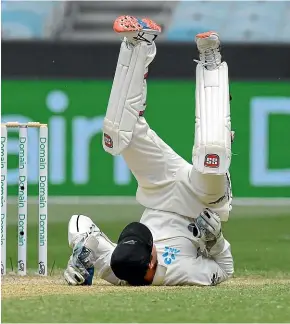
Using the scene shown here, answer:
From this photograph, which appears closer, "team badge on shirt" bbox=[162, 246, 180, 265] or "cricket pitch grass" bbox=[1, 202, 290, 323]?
"cricket pitch grass" bbox=[1, 202, 290, 323]

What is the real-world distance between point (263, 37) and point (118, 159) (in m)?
2.64

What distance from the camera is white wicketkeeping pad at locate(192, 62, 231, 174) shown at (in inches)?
187

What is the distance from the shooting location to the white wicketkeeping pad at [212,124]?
4750 mm

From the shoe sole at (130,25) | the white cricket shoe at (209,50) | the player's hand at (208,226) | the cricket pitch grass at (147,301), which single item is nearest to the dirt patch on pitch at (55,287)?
the cricket pitch grass at (147,301)

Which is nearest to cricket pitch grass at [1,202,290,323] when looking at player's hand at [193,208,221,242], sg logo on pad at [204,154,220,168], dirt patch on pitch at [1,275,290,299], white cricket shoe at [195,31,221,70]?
dirt patch on pitch at [1,275,290,299]

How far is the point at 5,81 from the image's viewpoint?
9.30 m

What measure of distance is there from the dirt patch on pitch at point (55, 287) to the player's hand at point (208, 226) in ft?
0.83

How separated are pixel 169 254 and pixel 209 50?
930 millimetres

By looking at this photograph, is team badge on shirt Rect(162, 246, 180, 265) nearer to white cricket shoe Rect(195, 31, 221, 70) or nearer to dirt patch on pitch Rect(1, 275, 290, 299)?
dirt patch on pitch Rect(1, 275, 290, 299)

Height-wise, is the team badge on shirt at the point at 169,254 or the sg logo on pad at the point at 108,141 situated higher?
the sg logo on pad at the point at 108,141

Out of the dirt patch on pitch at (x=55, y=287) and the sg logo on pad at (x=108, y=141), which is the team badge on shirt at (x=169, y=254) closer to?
the dirt patch on pitch at (x=55, y=287)

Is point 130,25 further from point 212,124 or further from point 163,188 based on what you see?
point 163,188

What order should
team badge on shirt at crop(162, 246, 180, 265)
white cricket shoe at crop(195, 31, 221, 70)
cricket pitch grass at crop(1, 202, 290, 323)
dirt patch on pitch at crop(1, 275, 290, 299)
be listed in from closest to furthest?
cricket pitch grass at crop(1, 202, 290, 323) < dirt patch on pitch at crop(1, 275, 290, 299) < team badge on shirt at crop(162, 246, 180, 265) < white cricket shoe at crop(195, 31, 221, 70)

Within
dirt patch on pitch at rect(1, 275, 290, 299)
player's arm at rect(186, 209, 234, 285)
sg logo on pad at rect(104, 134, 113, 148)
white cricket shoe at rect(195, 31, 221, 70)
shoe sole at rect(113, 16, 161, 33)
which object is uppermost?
shoe sole at rect(113, 16, 161, 33)
